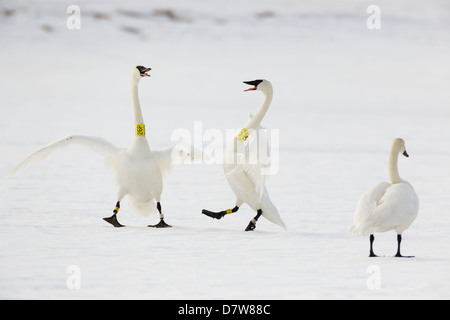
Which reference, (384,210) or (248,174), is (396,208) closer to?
(384,210)

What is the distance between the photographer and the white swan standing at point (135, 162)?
6629 mm

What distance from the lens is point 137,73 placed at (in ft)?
22.8

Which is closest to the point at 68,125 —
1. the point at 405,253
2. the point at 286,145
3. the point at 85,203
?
the point at 286,145

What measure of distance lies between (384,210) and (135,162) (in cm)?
213

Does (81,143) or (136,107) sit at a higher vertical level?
(136,107)

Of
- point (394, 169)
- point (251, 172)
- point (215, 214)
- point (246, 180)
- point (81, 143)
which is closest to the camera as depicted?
point (394, 169)

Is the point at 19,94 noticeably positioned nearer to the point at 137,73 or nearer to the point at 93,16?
the point at 93,16

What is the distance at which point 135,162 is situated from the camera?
260 inches

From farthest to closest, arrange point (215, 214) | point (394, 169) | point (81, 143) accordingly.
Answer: point (215, 214) → point (81, 143) → point (394, 169)

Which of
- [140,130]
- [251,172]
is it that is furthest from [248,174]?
[140,130]

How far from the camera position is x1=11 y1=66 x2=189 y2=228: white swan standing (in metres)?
6.63

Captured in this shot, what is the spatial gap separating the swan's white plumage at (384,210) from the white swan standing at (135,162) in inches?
71.3

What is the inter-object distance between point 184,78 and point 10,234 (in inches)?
1019

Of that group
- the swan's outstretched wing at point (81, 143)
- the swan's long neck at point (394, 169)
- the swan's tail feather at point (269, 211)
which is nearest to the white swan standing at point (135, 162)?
the swan's outstretched wing at point (81, 143)
